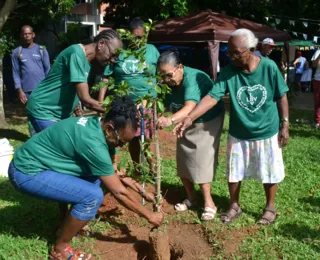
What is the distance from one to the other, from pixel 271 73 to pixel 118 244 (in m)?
2.02

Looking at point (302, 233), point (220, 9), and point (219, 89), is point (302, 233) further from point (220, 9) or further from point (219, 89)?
point (220, 9)

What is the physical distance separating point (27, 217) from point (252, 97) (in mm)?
2565

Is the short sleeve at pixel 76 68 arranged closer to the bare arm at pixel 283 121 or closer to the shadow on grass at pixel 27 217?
the shadow on grass at pixel 27 217

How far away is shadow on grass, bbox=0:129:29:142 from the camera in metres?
8.48

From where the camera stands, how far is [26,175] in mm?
3396

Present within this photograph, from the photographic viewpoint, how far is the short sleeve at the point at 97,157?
317 centimetres

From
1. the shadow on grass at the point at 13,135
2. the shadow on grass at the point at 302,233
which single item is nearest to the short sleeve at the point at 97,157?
the shadow on grass at the point at 302,233

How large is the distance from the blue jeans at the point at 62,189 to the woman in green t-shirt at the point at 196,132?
118cm

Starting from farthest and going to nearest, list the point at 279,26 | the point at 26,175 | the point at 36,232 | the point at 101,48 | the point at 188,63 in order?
the point at 279,26 → the point at 188,63 → the point at 36,232 → the point at 101,48 → the point at 26,175

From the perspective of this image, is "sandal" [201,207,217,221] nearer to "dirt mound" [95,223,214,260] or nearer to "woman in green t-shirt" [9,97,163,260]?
"dirt mound" [95,223,214,260]

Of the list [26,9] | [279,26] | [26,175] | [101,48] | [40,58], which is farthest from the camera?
[279,26]

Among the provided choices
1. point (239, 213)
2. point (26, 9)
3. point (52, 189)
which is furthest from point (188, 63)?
point (52, 189)

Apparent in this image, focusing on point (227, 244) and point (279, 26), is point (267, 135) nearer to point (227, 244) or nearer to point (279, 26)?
point (227, 244)

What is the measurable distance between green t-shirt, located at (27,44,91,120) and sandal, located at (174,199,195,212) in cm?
149
